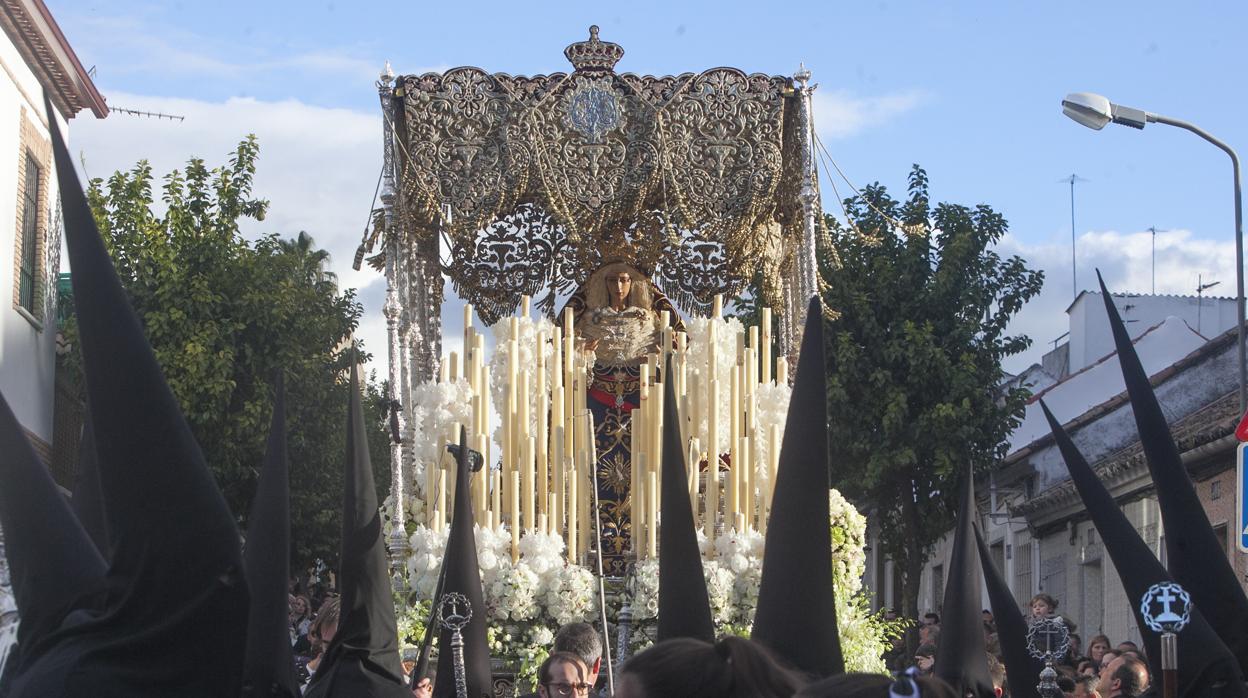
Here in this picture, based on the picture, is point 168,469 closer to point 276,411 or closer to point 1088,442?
point 276,411

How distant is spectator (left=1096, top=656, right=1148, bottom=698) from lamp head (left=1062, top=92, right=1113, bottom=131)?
5648 millimetres

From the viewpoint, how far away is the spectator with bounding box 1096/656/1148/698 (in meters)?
6.89

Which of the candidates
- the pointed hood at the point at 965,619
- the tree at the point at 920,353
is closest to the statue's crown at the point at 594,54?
the pointed hood at the point at 965,619

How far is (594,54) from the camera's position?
10.3 m

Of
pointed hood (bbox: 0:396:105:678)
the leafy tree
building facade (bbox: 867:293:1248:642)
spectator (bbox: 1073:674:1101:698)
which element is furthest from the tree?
pointed hood (bbox: 0:396:105:678)

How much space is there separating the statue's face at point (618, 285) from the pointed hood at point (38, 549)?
7.13 metres

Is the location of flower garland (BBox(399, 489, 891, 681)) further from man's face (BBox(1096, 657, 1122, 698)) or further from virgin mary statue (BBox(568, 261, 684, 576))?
man's face (BBox(1096, 657, 1122, 698))

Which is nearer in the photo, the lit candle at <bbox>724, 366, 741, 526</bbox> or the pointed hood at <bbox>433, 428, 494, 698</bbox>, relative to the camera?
the pointed hood at <bbox>433, 428, 494, 698</bbox>

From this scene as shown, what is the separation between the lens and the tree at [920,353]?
2122cm

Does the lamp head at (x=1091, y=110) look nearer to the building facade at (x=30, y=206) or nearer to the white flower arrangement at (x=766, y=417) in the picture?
the white flower arrangement at (x=766, y=417)

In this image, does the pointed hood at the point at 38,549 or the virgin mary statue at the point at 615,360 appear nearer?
the pointed hood at the point at 38,549

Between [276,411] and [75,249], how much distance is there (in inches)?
61.6

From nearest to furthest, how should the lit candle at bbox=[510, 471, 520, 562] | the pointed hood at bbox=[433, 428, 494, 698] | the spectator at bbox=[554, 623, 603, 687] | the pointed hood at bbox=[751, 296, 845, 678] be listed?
the pointed hood at bbox=[751, 296, 845, 678]
the spectator at bbox=[554, 623, 603, 687]
the pointed hood at bbox=[433, 428, 494, 698]
the lit candle at bbox=[510, 471, 520, 562]

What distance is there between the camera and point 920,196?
21.9m
